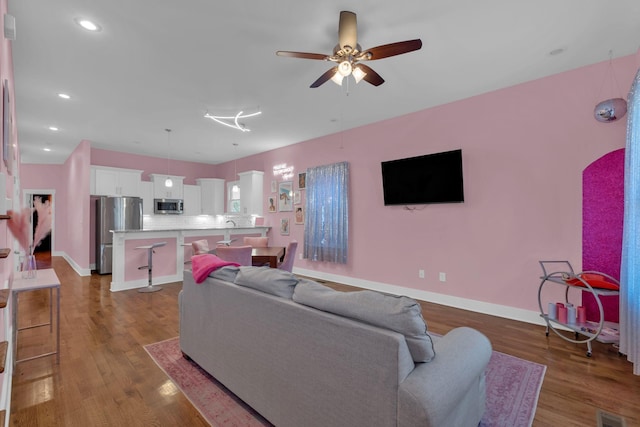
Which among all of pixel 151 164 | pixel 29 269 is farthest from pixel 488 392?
pixel 151 164

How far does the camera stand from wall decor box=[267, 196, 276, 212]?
7047 millimetres

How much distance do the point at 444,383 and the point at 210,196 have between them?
8.40 meters

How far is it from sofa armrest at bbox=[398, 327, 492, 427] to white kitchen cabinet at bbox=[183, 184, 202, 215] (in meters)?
8.06

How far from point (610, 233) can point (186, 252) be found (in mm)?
6287

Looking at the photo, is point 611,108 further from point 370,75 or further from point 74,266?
point 74,266

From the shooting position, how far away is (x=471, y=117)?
403 cm

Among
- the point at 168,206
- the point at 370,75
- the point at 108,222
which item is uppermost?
the point at 370,75

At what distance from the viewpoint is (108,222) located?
6.52 m

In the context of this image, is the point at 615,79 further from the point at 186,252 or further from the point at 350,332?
the point at 186,252

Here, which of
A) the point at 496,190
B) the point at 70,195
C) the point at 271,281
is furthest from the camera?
the point at 70,195

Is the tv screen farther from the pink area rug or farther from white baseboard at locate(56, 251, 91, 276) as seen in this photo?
white baseboard at locate(56, 251, 91, 276)

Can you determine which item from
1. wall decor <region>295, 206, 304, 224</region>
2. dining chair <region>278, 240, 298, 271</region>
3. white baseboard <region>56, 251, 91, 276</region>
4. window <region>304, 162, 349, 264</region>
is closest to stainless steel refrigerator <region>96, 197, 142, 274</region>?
white baseboard <region>56, 251, 91, 276</region>

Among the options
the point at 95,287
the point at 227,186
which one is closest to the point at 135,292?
the point at 95,287

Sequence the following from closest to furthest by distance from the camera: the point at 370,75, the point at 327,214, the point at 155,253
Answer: the point at 370,75 → the point at 155,253 → the point at 327,214
